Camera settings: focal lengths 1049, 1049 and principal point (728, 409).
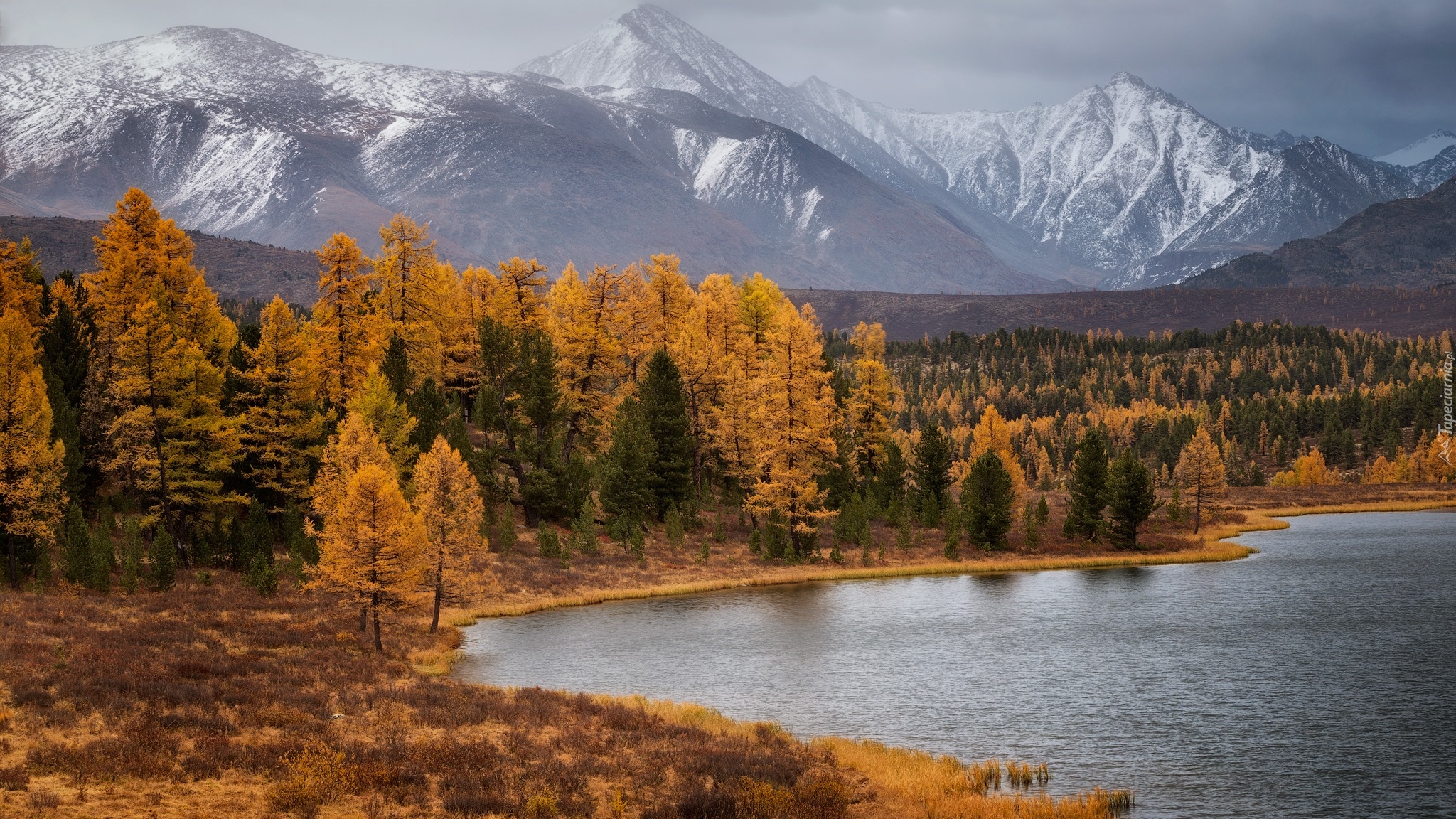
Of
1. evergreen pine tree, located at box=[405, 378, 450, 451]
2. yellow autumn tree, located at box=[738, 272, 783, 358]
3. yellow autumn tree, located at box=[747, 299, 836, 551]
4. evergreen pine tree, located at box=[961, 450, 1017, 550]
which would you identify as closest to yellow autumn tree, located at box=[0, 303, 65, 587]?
evergreen pine tree, located at box=[405, 378, 450, 451]

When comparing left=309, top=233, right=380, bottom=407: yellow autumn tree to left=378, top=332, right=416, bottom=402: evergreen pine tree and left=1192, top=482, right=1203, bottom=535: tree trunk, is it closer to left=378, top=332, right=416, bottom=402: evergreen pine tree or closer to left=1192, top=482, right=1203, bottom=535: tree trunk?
left=378, top=332, right=416, bottom=402: evergreen pine tree

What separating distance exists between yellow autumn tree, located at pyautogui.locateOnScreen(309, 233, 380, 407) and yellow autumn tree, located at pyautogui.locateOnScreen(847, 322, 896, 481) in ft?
124

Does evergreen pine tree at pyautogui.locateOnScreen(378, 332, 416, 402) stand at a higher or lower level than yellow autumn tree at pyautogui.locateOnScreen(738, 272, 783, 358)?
lower

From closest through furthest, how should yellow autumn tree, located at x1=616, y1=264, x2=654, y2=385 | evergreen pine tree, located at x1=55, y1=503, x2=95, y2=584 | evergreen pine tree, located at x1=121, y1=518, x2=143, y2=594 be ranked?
evergreen pine tree, located at x1=55, y1=503, x2=95, y2=584 → evergreen pine tree, located at x1=121, y1=518, x2=143, y2=594 → yellow autumn tree, located at x1=616, y1=264, x2=654, y2=385

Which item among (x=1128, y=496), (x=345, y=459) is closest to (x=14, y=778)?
(x=345, y=459)

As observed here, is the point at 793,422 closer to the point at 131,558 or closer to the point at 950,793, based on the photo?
the point at 131,558

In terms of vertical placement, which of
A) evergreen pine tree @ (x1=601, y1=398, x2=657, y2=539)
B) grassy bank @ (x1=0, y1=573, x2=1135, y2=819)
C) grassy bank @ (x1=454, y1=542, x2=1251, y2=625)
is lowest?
grassy bank @ (x1=454, y1=542, x2=1251, y2=625)

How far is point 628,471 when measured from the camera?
72.9 meters

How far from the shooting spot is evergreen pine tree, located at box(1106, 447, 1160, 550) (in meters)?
82.9

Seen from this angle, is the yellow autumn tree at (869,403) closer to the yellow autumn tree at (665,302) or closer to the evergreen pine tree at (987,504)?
the evergreen pine tree at (987,504)

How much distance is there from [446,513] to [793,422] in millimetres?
27923

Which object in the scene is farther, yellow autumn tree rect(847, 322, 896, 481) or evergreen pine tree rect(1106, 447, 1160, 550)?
yellow autumn tree rect(847, 322, 896, 481)

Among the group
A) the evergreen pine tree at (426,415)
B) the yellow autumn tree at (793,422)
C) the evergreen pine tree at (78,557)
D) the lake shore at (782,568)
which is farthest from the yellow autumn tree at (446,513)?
the yellow autumn tree at (793,422)

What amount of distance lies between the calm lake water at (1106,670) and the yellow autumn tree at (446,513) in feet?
12.6
